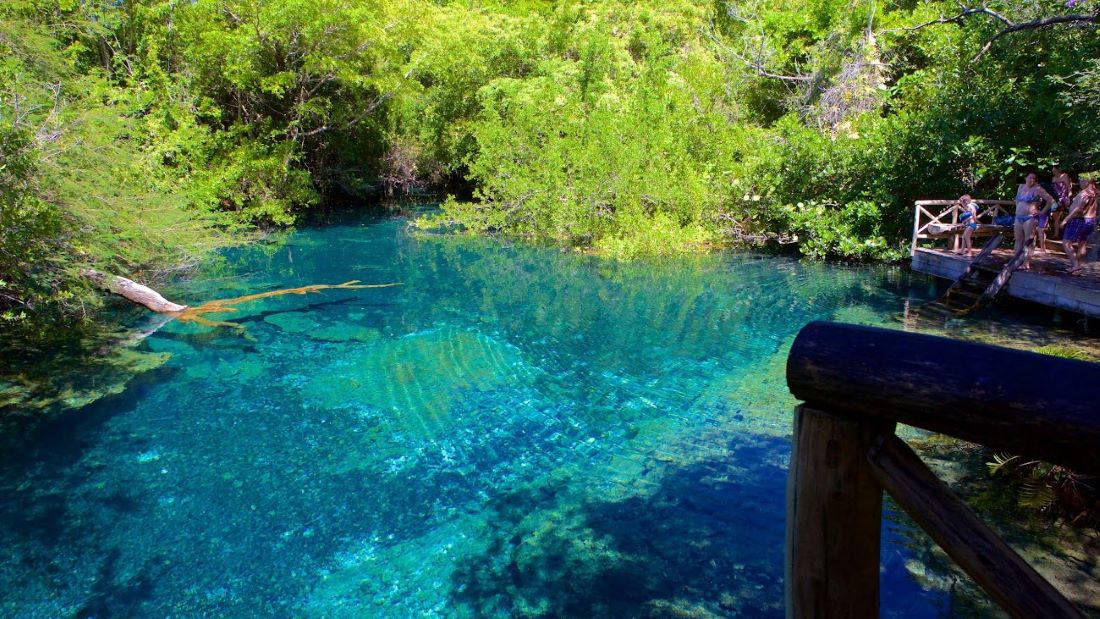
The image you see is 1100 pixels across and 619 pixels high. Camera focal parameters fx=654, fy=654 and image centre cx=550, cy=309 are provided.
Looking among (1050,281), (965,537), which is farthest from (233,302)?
(1050,281)

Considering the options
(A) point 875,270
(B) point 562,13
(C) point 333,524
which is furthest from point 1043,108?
(B) point 562,13

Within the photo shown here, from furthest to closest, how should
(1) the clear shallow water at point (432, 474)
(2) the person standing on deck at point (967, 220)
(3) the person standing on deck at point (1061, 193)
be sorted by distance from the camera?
1. (2) the person standing on deck at point (967, 220)
2. (3) the person standing on deck at point (1061, 193)
3. (1) the clear shallow water at point (432, 474)

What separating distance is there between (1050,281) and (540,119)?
13.0 metres

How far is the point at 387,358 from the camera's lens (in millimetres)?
9734

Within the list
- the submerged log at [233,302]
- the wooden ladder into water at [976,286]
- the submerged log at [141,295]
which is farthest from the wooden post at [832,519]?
the submerged log at [233,302]

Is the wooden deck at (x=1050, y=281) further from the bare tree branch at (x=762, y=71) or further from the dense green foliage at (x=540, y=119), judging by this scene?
the bare tree branch at (x=762, y=71)

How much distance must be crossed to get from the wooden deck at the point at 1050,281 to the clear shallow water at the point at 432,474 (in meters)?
0.98

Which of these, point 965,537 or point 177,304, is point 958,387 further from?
point 177,304

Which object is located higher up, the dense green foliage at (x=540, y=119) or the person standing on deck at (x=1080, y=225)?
the dense green foliage at (x=540, y=119)

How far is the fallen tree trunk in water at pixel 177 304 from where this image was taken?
918 centimetres

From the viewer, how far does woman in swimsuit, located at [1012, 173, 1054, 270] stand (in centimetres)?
1007

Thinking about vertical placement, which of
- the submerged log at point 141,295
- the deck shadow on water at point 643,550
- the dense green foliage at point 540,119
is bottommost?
the deck shadow on water at point 643,550

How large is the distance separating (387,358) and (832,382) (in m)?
8.92

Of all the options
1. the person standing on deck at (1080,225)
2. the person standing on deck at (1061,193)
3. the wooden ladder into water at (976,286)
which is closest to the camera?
the person standing on deck at (1080,225)
